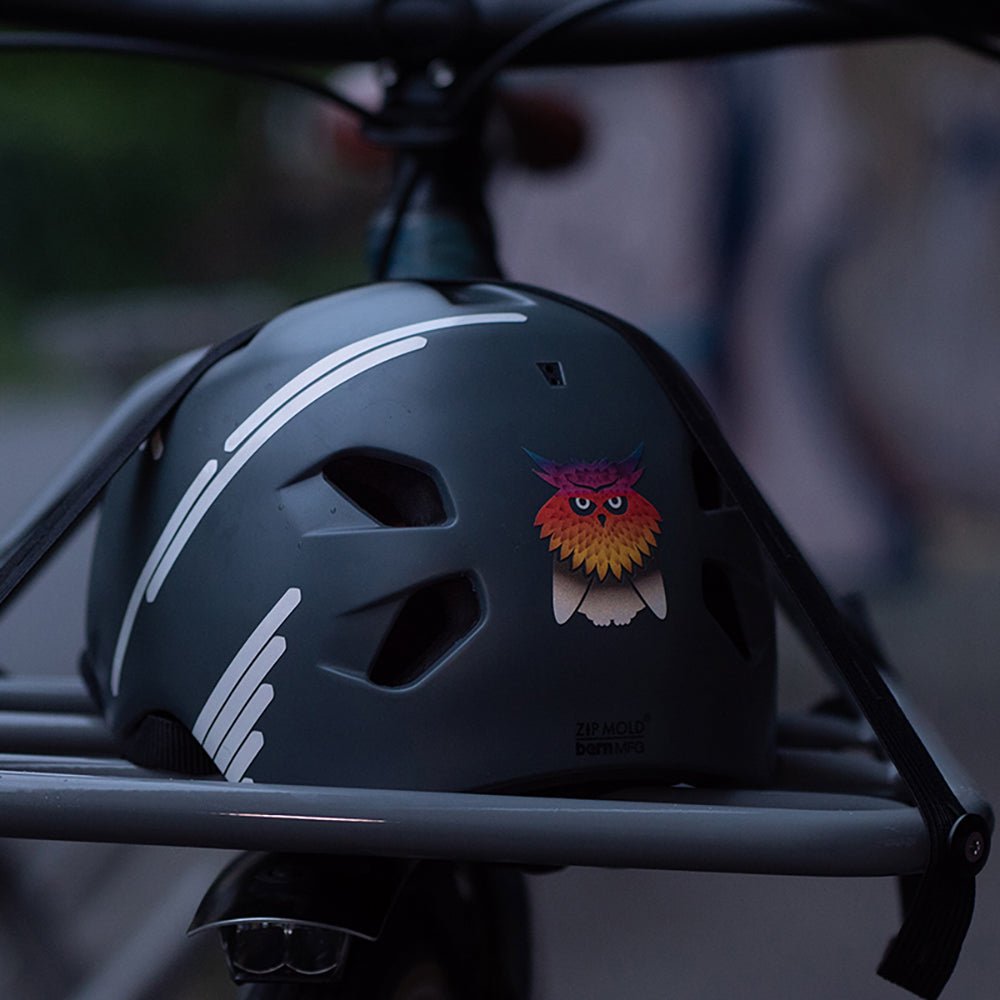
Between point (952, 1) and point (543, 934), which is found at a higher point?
point (952, 1)

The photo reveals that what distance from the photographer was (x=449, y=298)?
1.25 metres

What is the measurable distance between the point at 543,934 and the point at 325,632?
8.17 feet

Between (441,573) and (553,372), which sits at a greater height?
(553,372)

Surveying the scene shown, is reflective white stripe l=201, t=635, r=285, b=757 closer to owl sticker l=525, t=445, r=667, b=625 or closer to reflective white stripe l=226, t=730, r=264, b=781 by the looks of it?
reflective white stripe l=226, t=730, r=264, b=781

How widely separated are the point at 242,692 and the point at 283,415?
23 centimetres

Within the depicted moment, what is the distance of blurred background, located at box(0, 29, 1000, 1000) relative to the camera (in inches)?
129

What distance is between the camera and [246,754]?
3.53 feet

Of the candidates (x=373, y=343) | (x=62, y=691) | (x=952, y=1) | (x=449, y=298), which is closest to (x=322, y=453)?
(x=373, y=343)

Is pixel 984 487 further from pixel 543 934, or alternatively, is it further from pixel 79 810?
pixel 79 810

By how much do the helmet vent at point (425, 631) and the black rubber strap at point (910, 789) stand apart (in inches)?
9.1

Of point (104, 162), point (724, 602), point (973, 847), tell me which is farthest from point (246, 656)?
point (104, 162)

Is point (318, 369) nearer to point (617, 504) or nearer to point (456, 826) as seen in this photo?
point (617, 504)

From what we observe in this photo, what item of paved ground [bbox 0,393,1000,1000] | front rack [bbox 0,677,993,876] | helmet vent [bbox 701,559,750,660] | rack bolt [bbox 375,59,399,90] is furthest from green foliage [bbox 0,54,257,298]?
front rack [bbox 0,677,993,876]

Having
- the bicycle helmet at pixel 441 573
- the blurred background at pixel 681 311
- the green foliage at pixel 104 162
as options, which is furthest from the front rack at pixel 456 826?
the green foliage at pixel 104 162
